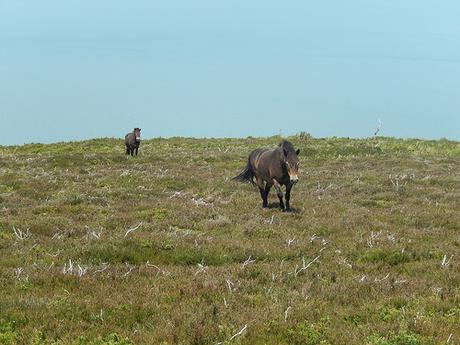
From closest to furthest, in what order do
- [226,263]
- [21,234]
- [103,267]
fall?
[103,267] → [226,263] → [21,234]

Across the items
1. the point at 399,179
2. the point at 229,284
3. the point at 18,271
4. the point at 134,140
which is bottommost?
the point at 18,271

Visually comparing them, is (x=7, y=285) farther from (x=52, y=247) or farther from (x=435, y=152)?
(x=435, y=152)

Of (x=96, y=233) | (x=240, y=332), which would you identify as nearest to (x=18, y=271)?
(x=96, y=233)

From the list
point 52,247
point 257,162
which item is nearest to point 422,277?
point 52,247

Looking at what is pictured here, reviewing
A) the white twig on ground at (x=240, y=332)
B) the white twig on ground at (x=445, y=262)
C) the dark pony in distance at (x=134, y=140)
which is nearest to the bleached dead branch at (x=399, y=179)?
the white twig on ground at (x=445, y=262)

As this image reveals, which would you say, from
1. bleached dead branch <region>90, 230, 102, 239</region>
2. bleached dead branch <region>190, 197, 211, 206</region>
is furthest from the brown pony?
bleached dead branch <region>90, 230, 102, 239</region>

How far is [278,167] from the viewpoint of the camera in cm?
1717

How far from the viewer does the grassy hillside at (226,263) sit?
7.48 metres

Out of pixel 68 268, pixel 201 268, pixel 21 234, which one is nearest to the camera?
pixel 68 268

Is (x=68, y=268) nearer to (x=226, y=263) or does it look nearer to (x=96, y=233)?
(x=226, y=263)

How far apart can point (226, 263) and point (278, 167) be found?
6.57 metres

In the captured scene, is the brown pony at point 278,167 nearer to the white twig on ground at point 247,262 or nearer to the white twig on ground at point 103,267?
the white twig on ground at point 247,262

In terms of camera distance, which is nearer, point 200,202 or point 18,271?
point 18,271

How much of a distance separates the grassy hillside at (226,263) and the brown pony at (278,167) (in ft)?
2.74
